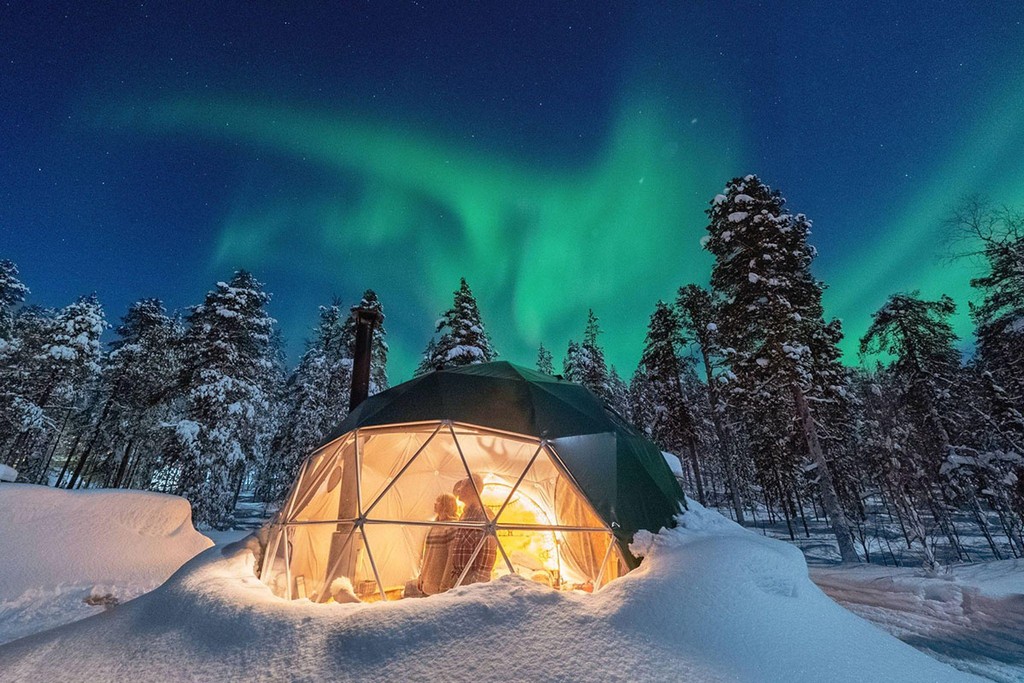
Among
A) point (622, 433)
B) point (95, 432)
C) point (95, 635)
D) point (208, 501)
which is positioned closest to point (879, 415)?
point (622, 433)

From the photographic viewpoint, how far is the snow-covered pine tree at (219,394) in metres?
14.8

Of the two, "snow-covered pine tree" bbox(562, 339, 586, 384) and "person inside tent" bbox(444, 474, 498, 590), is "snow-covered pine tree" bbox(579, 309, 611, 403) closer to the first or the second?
"snow-covered pine tree" bbox(562, 339, 586, 384)

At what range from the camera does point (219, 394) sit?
1548cm

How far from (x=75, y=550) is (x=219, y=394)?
33.1 feet

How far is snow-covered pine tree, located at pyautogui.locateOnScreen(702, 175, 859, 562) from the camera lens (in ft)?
41.8

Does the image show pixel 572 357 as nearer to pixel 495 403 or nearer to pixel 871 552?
pixel 871 552

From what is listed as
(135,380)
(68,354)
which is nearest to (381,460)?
(68,354)

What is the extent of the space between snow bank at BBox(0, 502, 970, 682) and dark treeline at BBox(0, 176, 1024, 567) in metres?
5.06

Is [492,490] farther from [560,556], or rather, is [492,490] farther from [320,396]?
[320,396]

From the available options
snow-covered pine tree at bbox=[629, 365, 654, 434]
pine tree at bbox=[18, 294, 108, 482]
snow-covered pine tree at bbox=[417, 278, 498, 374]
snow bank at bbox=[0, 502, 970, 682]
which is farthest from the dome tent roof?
snow-covered pine tree at bbox=[629, 365, 654, 434]

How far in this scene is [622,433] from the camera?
6789mm

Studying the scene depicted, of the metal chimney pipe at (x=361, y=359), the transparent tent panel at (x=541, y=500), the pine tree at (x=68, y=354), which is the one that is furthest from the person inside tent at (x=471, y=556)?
the pine tree at (x=68, y=354)

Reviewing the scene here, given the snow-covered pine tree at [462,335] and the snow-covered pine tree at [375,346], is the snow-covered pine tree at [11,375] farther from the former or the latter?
the snow-covered pine tree at [462,335]

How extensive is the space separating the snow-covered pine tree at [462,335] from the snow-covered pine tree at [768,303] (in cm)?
1027
